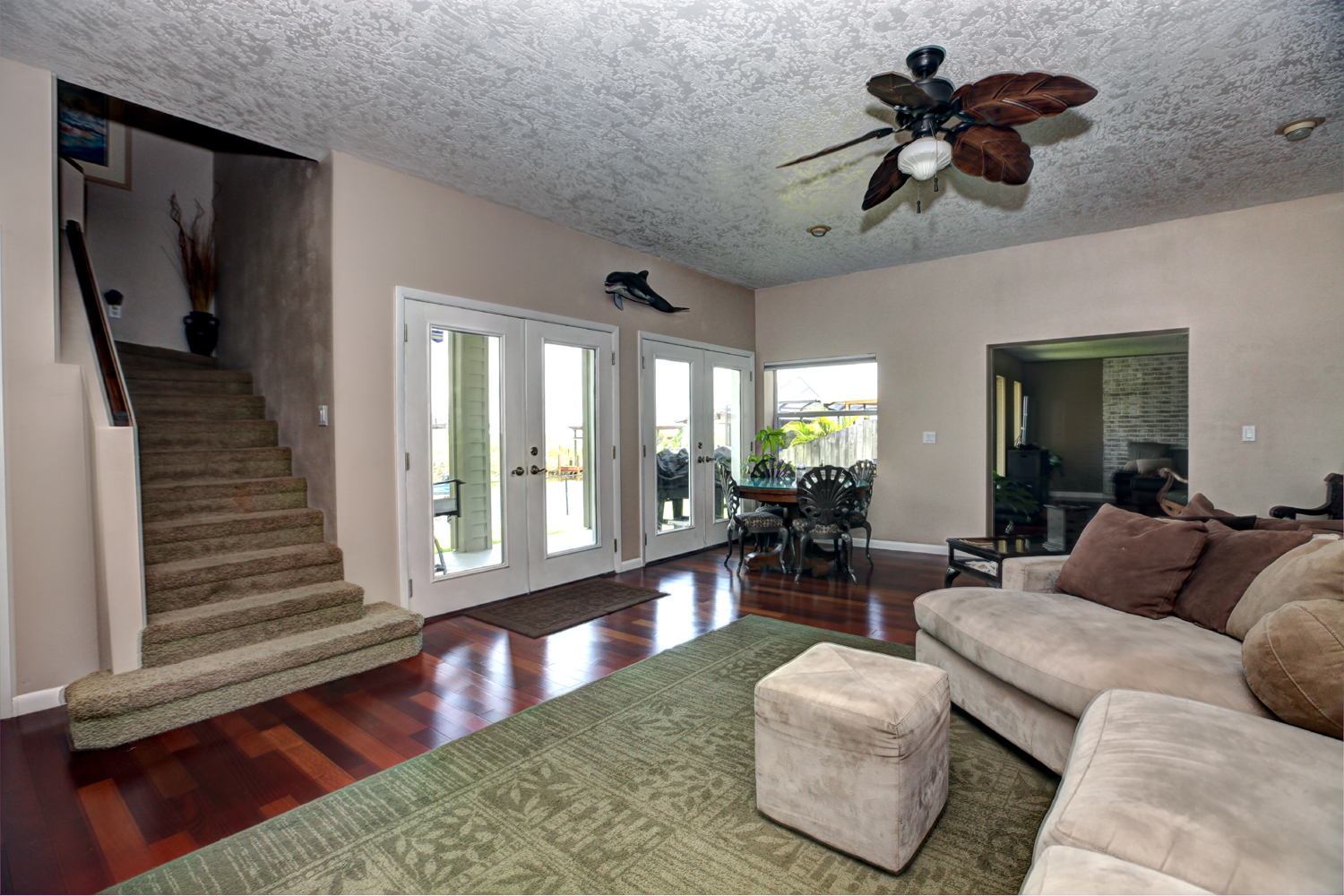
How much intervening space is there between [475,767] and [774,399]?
5.41m

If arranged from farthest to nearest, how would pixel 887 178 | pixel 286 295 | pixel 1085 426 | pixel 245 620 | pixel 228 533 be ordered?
pixel 1085 426
pixel 286 295
pixel 228 533
pixel 245 620
pixel 887 178

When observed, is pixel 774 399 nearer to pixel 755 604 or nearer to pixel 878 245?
pixel 878 245

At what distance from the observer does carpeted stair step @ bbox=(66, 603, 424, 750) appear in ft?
7.84

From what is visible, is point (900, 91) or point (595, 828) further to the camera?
point (900, 91)

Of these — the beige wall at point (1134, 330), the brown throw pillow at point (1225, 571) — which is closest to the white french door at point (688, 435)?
the beige wall at point (1134, 330)

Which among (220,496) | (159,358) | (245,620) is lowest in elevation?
(245,620)

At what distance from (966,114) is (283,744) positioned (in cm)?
366

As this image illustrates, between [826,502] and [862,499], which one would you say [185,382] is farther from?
[862,499]

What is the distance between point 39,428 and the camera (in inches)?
105

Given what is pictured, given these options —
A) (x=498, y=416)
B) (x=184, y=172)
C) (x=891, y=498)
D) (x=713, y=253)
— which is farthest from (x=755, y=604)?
(x=184, y=172)

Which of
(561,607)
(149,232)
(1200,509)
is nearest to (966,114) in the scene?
(1200,509)

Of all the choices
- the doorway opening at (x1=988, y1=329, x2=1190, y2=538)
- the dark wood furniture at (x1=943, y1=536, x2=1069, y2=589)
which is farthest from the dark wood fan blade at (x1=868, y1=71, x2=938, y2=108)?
the doorway opening at (x1=988, y1=329, x2=1190, y2=538)

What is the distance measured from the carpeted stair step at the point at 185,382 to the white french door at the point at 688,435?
3.09 metres

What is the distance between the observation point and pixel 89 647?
2764mm
